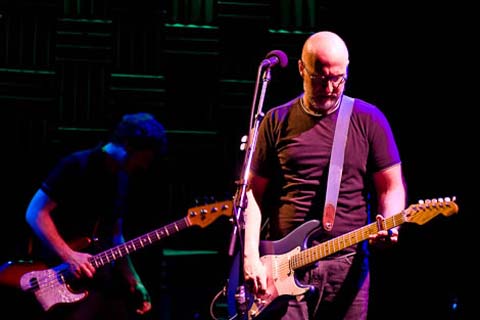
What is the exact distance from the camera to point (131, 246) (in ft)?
15.5

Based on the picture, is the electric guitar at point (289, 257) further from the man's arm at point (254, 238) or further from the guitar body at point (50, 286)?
the guitar body at point (50, 286)

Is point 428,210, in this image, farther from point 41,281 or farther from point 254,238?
point 41,281

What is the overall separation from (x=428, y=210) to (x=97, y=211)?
95.6 inches

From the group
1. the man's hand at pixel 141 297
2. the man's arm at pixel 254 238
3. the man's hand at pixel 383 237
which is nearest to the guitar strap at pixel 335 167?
the man's hand at pixel 383 237

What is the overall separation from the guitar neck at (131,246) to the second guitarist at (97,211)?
6 cm

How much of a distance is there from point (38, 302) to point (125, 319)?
606 mm

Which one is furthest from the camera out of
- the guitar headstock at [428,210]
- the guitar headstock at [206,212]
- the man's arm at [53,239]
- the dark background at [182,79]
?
the dark background at [182,79]

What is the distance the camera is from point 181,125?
556 centimetres

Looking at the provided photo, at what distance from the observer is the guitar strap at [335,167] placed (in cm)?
339

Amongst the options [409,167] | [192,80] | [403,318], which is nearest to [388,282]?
[403,318]

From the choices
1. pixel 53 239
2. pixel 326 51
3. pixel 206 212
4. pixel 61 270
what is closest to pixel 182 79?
→ pixel 206 212

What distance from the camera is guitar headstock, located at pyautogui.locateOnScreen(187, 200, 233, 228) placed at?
4.73 m

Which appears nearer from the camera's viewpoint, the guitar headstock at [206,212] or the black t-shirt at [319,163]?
the black t-shirt at [319,163]

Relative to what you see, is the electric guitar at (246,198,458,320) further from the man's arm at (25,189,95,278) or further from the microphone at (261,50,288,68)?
the man's arm at (25,189,95,278)
